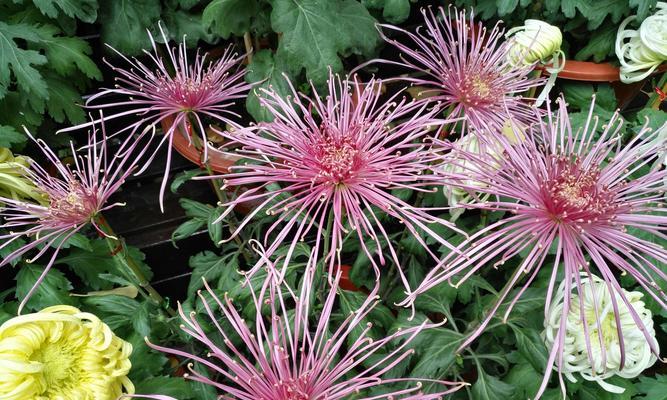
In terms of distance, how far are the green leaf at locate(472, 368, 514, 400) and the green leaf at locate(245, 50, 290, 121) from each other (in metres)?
0.57

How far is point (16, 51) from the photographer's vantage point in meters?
0.92

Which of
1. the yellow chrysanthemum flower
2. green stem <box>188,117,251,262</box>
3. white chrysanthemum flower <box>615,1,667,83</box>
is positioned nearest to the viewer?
the yellow chrysanthemum flower

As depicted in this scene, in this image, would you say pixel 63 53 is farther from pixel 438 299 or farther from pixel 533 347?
pixel 533 347

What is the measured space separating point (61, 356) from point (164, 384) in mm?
188

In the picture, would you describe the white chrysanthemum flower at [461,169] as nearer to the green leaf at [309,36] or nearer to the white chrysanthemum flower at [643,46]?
the green leaf at [309,36]

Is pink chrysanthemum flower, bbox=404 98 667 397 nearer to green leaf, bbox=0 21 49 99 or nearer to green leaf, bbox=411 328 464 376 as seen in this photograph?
green leaf, bbox=411 328 464 376

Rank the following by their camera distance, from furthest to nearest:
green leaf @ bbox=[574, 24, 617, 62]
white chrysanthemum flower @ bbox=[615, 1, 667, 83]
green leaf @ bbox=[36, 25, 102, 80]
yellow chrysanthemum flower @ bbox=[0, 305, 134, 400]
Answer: green leaf @ bbox=[574, 24, 617, 62] < white chrysanthemum flower @ bbox=[615, 1, 667, 83] < green leaf @ bbox=[36, 25, 102, 80] < yellow chrysanthemum flower @ bbox=[0, 305, 134, 400]

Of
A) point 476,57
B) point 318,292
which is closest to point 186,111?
point 318,292

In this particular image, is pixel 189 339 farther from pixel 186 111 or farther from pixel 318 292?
pixel 186 111

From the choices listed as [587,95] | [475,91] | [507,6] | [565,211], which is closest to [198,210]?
[475,91]

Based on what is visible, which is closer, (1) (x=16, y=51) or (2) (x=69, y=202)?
(2) (x=69, y=202)

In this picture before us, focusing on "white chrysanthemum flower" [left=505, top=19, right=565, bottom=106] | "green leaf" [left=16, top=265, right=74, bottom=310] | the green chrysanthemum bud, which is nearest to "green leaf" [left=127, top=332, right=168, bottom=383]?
"green leaf" [left=16, top=265, right=74, bottom=310]

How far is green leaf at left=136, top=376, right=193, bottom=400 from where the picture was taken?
2.33ft

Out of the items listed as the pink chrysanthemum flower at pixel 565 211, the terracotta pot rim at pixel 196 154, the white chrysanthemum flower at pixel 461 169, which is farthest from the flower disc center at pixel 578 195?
the terracotta pot rim at pixel 196 154
